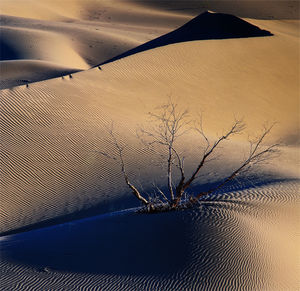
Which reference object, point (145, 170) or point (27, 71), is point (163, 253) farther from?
point (27, 71)

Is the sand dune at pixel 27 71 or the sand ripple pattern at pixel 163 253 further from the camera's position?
the sand dune at pixel 27 71

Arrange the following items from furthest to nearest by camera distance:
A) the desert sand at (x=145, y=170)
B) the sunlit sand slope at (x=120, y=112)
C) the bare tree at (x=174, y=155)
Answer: the sunlit sand slope at (x=120, y=112), the bare tree at (x=174, y=155), the desert sand at (x=145, y=170)

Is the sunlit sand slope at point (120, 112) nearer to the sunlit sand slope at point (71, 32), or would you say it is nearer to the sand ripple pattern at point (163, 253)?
the sand ripple pattern at point (163, 253)

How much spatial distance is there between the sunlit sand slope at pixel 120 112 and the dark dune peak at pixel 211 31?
4.60 ft

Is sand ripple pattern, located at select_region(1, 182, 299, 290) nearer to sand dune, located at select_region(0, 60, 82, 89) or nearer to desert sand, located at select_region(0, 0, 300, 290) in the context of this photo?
desert sand, located at select_region(0, 0, 300, 290)

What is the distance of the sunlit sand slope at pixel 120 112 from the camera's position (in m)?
10.7

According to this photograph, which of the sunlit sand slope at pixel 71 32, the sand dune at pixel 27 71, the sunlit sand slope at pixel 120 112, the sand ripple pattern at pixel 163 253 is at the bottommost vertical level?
the sunlit sand slope at pixel 71 32

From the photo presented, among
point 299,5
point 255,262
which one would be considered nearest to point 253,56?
point 255,262

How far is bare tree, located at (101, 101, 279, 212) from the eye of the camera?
850cm

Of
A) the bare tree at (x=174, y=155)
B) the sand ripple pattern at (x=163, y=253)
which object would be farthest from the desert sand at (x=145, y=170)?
the bare tree at (x=174, y=155)

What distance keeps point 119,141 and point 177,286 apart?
22.6 feet

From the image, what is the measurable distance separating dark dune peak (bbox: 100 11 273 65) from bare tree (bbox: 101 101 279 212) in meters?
8.80

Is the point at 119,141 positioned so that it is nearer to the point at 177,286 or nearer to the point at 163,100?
the point at 163,100

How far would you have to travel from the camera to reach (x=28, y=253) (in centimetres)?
707
